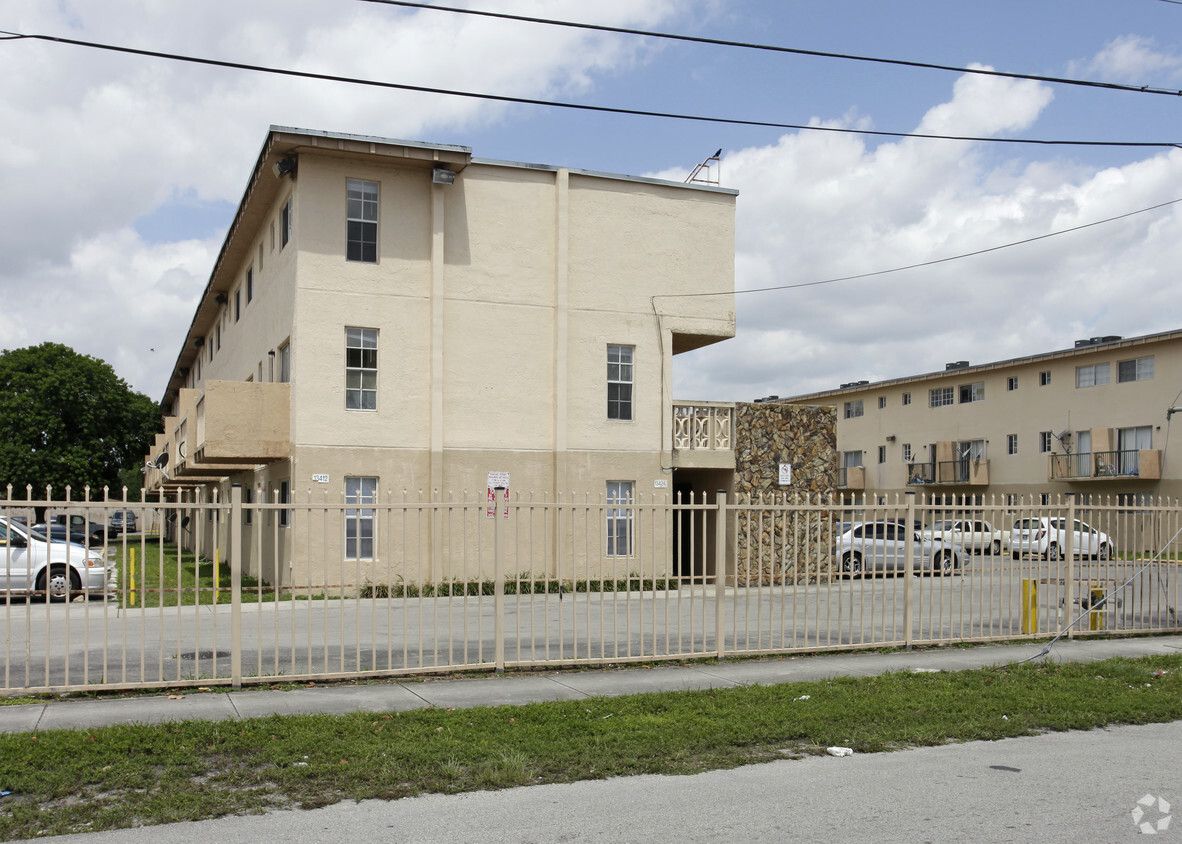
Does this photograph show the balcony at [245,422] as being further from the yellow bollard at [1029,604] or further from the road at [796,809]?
the road at [796,809]

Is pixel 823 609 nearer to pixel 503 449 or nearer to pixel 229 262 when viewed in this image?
pixel 503 449

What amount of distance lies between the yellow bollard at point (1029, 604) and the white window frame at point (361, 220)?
13411mm

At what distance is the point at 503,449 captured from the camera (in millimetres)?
21891

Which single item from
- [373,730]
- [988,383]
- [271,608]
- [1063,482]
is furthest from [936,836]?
[988,383]

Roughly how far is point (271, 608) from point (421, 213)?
30.2 ft

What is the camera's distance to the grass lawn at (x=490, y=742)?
674 cm

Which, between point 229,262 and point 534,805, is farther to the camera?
point 229,262

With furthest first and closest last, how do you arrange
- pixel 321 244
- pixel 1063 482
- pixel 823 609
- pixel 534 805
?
pixel 1063 482 < pixel 321 244 < pixel 823 609 < pixel 534 805

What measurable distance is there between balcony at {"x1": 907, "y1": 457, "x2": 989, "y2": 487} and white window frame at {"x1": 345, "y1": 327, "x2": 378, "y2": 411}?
31245 millimetres

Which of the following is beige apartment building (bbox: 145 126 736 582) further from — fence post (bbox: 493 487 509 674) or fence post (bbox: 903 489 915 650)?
fence post (bbox: 903 489 915 650)

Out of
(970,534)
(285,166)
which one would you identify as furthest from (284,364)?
(970,534)

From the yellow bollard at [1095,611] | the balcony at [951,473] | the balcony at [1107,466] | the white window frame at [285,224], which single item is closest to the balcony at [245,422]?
the white window frame at [285,224]
